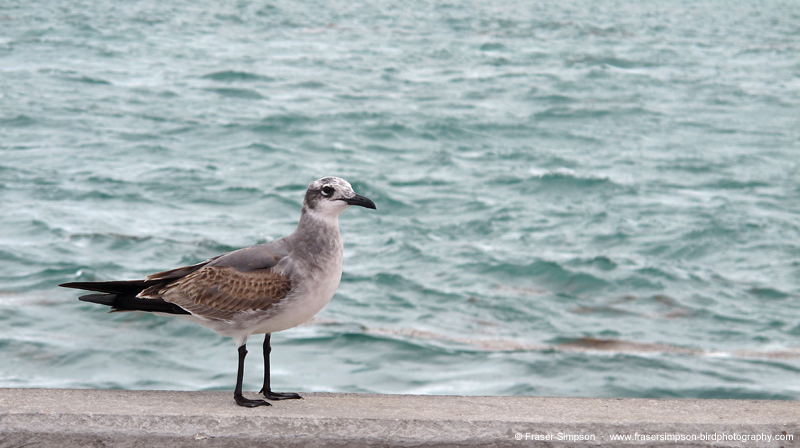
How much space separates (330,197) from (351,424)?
39.5 inches

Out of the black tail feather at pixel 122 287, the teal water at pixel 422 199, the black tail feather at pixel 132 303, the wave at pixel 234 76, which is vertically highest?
the wave at pixel 234 76

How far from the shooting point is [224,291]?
3713 millimetres

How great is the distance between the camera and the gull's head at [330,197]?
3697 mm

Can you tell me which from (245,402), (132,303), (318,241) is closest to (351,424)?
(245,402)

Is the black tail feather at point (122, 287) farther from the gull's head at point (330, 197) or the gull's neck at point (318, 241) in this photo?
the gull's head at point (330, 197)

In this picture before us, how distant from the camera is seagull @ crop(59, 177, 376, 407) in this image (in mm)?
3652

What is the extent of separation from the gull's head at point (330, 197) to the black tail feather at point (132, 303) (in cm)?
75

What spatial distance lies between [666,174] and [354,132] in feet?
21.0

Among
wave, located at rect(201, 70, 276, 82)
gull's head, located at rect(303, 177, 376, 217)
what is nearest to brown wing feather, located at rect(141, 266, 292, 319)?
gull's head, located at rect(303, 177, 376, 217)

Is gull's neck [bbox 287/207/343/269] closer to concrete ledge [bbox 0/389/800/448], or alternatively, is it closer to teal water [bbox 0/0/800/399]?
concrete ledge [bbox 0/389/800/448]

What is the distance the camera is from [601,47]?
29547 mm

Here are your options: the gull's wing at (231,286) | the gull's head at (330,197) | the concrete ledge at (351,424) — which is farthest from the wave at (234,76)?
the concrete ledge at (351,424)

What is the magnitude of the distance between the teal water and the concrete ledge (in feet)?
13.5

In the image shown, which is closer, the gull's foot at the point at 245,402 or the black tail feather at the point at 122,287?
the gull's foot at the point at 245,402
